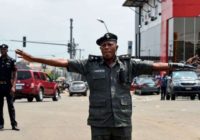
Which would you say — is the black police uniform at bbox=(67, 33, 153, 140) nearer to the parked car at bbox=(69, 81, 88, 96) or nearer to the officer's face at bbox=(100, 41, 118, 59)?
the officer's face at bbox=(100, 41, 118, 59)

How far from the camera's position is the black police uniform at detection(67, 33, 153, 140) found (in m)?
6.88

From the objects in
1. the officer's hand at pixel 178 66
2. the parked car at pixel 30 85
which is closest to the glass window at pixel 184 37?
the parked car at pixel 30 85

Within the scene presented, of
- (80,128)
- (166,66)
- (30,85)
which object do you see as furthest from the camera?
(30,85)

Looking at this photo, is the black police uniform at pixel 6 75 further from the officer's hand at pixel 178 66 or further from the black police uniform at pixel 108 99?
the black police uniform at pixel 108 99

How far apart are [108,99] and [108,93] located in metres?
0.07

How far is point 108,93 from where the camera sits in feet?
22.7

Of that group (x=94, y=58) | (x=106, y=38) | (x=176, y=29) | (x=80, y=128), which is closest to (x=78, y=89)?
(x=176, y=29)

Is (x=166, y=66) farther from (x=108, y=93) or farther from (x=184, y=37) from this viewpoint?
(x=184, y=37)

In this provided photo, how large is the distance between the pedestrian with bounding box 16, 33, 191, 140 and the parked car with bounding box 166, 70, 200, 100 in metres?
29.8

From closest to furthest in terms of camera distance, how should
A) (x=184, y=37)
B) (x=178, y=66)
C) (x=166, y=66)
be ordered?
(x=166, y=66), (x=178, y=66), (x=184, y=37)

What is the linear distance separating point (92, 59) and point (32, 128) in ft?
26.5

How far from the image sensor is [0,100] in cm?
1382

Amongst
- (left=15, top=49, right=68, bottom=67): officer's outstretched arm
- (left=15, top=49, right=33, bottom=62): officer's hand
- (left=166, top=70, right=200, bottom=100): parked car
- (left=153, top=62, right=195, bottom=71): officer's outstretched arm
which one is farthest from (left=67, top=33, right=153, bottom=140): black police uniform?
(left=166, top=70, right=200, bottom=100): parked car

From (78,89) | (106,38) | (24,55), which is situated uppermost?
(106,38)
